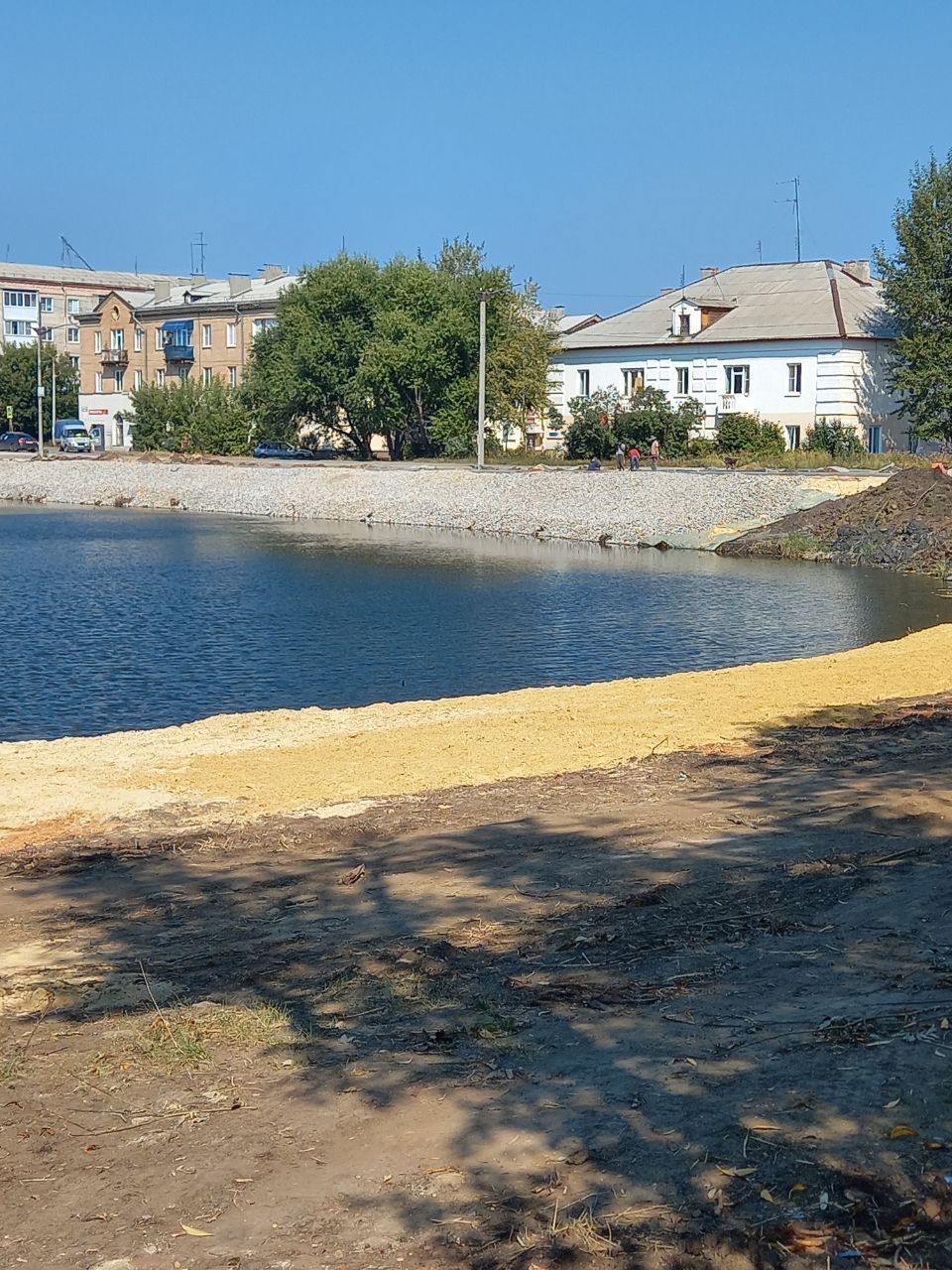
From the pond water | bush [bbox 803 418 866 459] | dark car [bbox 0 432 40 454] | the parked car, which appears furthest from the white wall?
dark car [bbox 0 432 40 454]

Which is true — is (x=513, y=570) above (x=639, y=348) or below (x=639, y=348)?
below

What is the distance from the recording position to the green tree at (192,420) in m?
96.7

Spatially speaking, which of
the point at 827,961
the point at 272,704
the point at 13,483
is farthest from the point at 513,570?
the point at 13,483

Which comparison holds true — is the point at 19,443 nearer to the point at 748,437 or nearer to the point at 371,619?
the point at 748,437

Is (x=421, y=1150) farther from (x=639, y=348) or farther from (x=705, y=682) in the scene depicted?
(x=639, y=348)

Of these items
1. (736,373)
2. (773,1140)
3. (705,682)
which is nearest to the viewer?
(773,1140)

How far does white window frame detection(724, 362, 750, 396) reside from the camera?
7619 cm

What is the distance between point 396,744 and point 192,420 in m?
85.0

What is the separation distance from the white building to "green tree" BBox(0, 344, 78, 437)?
56.5 m

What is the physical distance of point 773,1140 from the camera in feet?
19.2

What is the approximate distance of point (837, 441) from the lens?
70.9 metres

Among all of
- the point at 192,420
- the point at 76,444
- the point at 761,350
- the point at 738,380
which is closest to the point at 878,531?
the point at 761,350

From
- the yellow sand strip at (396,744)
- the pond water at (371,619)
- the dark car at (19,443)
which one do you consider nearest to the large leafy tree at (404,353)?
the pond water at (371,619)

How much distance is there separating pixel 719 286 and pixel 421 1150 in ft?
268
